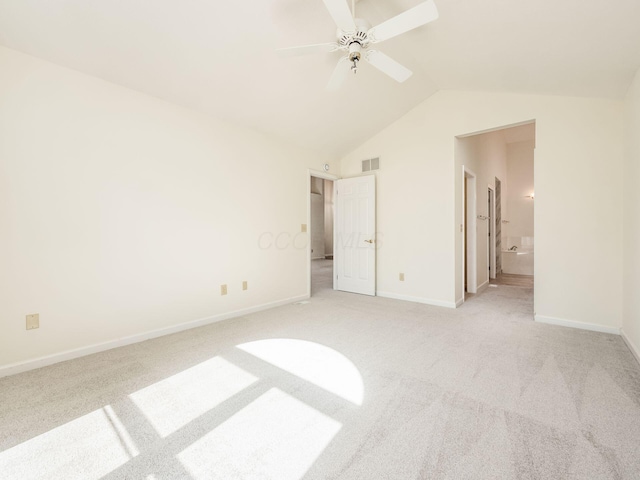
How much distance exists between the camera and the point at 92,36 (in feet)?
7.23

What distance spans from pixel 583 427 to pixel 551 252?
2.33 metres

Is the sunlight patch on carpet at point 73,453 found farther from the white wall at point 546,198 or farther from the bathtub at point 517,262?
the bathtub at point 517,262

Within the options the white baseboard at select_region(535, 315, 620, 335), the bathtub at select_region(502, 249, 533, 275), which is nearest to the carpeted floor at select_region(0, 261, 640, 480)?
the white baseboard at select_region(535, 315, 620, 335)

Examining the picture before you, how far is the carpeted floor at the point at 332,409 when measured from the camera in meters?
1.30

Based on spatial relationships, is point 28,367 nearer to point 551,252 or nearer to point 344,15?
point 344,15

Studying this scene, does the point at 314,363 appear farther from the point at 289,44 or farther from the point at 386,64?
the point at 289,44

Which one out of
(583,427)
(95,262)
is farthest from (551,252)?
(95,262)

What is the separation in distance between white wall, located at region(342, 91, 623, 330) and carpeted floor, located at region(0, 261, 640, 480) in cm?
53

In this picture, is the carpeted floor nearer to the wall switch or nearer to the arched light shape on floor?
the arched light shape on floor

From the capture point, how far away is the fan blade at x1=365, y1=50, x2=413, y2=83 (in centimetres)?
225

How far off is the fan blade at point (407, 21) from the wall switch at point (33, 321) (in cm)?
→ 333

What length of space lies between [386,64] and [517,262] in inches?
263

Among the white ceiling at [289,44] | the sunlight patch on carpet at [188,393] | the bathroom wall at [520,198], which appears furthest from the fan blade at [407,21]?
the bathroom wall at [520,198]

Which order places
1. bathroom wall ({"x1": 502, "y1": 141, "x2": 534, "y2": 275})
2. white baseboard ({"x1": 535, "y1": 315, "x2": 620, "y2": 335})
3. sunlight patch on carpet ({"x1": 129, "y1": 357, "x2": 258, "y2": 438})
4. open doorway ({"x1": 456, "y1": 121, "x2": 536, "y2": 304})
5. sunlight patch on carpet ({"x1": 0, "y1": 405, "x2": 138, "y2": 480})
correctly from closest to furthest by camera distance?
1. sunlight patch on carpet ({"x1": 0, "y1": 405, "x2": 138, "y2": 480})
2. sunlight patch on carpet ({"x1": 129, "y1": 357, "x2": 258, "y2": 438})
3. white baseboard ({"x1": 535, "y1": 315, "x2": 620, "y2": 335})
4. open doorway ({"x1": 456, "y1": 121, "x2": 536, "y2": 304})
5. bathroom wall ({"x1": 502, "y1": 141, "x2": 534, "y2": 275})
